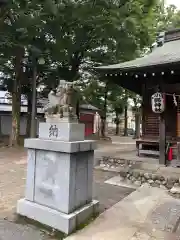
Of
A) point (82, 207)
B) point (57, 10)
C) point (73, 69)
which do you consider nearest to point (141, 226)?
point (82, 207)

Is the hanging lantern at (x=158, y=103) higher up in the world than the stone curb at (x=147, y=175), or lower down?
higher up

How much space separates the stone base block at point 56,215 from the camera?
3.74 metres

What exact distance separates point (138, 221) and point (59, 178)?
5.37 feet

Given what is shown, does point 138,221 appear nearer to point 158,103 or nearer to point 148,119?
point 158,103

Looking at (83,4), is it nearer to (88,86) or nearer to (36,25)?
(36,25)

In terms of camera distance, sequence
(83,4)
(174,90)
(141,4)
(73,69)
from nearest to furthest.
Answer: (174,90)
(83,4)
(141,4)
(73,69)

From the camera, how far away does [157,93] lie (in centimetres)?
812

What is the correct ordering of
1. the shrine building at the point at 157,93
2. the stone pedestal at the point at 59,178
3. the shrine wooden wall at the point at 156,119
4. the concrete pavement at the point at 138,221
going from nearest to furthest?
the concrete pavement at the point at 138,221 → the stone pedestal at the point at 59,178 → the shrine building at the point at 157,93 → the shrine wooden wall at the point at 156,119

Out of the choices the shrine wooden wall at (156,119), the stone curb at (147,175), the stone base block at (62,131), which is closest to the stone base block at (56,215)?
the stone base block at (62,131)

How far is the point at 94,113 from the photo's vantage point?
101 feet

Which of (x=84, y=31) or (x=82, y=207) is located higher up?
(x=84, y=31)

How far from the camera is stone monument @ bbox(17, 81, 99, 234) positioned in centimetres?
382

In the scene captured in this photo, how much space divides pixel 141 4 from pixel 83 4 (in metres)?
3.81

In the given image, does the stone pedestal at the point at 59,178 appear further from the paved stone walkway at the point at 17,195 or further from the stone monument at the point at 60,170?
the paved stone walkway at the point at 17,195
